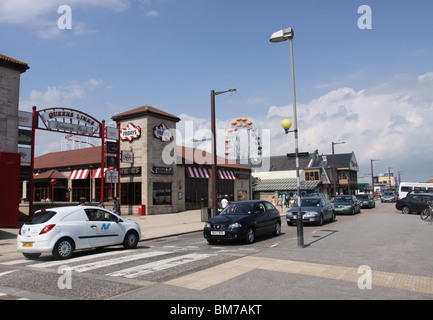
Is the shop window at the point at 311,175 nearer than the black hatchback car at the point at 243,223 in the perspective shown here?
No

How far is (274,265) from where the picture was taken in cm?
799

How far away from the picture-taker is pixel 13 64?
19.3 meters

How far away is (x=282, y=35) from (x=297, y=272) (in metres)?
7.76

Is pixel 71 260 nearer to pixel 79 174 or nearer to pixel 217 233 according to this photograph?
pixel 217 233

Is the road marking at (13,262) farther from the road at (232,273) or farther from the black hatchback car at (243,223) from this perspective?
the black hatchback car at (243,223)

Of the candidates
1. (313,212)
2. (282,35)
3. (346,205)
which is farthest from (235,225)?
Result: (346,205)

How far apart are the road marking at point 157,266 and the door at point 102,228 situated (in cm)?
259

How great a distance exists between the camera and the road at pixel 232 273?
584cm

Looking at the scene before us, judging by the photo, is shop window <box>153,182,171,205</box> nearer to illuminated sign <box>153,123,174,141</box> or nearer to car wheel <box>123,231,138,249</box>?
illuminated sign <box>153,123,174,141</box>

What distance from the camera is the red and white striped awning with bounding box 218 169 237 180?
38.1 meters

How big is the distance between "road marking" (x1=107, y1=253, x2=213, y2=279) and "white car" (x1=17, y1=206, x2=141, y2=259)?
263 centimetres

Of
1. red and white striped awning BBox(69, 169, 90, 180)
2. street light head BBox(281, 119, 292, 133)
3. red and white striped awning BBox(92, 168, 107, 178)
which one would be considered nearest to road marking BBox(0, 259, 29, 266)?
street light head BBox(281, 119, 292, 133)

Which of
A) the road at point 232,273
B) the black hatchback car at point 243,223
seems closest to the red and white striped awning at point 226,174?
the black hatchback car at point 243,223
